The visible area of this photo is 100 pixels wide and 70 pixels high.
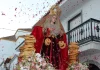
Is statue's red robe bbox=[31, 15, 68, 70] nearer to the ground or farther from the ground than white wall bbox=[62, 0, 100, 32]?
nearer to the ground

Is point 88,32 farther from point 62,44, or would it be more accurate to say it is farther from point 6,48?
point 6,48

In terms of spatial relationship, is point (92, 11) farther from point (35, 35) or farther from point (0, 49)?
point (0, 49)

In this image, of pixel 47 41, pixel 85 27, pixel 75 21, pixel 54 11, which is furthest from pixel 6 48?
pixel 47 41

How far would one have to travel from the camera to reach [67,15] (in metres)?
13.2

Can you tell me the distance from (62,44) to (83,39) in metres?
2.55

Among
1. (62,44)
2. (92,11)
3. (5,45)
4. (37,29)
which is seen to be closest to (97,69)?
(92,11)

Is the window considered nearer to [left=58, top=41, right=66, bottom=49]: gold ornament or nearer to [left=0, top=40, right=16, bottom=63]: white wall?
[left=58, top=41, right=66, bottom=49]: gold ornament

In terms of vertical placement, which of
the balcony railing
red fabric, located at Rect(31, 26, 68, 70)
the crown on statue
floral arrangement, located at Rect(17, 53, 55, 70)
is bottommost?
floral arrangement, located at Rect(17, 53, 55, 70)

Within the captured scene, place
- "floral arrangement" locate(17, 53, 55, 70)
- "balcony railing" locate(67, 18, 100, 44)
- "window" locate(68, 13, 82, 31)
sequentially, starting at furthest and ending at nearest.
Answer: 1. "window" locate(68, 13, 82, 31)
2. "balcony railing" locate(67, 18, 100, 44)
3. "floral arrangement" locate(17, 53, 55, 70)

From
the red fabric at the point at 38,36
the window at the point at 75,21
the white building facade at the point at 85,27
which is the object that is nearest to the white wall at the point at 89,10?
the white building facade at the point at 85,27

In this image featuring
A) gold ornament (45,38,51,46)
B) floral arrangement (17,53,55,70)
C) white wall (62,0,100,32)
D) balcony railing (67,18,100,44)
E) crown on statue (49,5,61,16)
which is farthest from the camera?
white wall (62,0,100,32)

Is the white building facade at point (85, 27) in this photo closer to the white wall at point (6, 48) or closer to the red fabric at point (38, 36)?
the red fabric at point (38, 36)

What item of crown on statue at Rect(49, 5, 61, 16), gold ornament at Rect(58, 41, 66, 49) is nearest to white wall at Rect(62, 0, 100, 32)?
crown on statue at Rect(49, 5, 61, 16)

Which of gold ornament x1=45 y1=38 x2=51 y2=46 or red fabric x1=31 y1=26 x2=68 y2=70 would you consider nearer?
red fabric x1=31 y1=26 x2=68 y2=70
